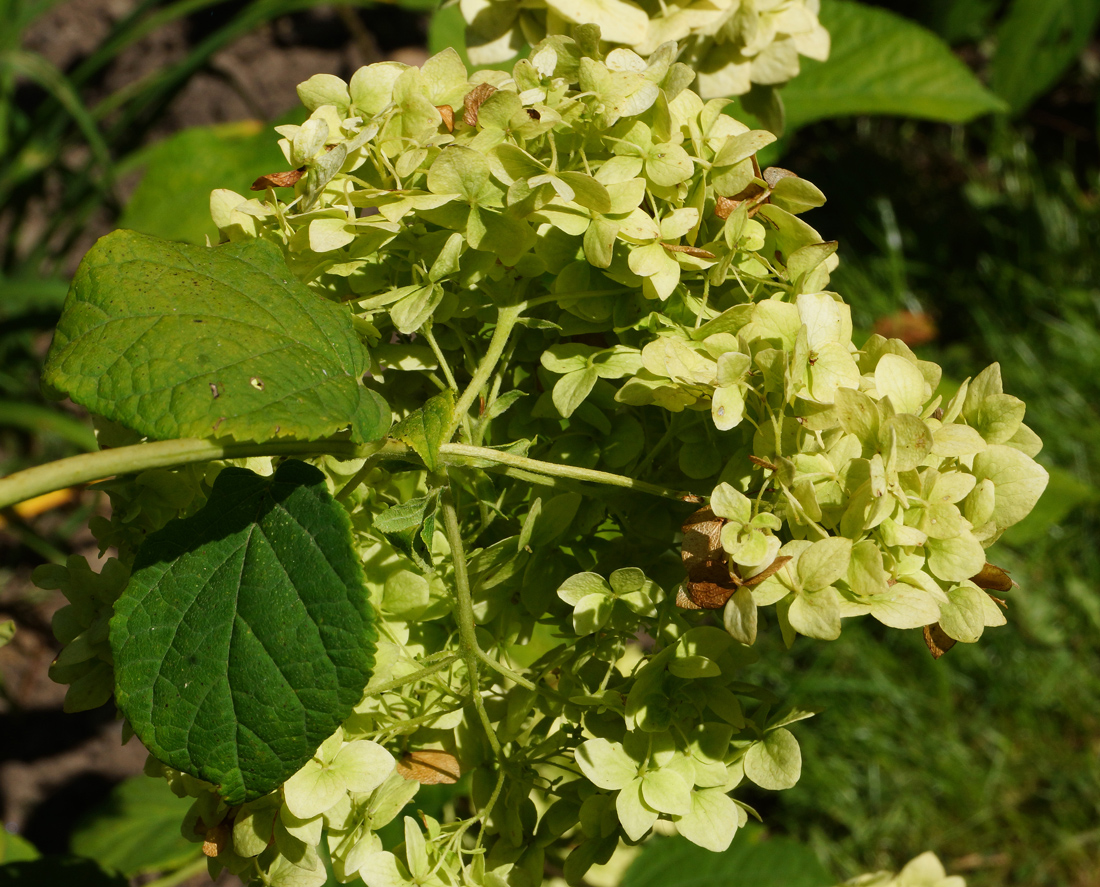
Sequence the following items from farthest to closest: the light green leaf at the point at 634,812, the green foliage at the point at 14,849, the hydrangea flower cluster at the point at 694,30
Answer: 1. the green foliage at the point at 14,849
2. the hydrangea flower cluster at the point at 694,30
3. the light green leaf at the point at 634,812

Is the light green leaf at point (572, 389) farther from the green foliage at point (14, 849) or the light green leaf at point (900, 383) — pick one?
the green foliage at point (14, 849)

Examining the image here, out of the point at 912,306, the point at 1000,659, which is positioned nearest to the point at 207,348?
the point at 1000,659

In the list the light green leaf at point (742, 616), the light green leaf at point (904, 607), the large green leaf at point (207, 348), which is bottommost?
the light green leaf at point (904, 607)

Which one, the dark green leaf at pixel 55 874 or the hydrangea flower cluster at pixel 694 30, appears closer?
the hydrangea flower cluster at pixel 694 30

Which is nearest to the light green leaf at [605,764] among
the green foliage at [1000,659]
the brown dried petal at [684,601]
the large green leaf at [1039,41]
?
the brown dried petal at [684,601]

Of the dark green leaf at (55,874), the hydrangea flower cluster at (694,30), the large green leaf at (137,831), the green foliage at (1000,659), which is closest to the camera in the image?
the hydrangea flower cluster at (694,30)

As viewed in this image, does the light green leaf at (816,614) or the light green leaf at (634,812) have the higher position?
Answer: the light green leaf at (816,614)

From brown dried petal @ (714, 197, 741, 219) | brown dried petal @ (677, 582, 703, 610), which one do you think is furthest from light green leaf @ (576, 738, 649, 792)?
brown dried petal @ (714, 197, 741, 219)
